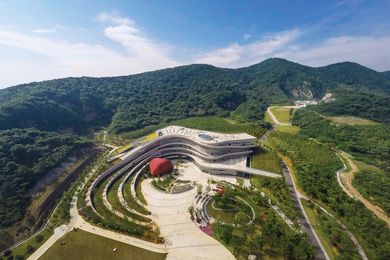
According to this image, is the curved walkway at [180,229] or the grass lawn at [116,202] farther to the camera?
the grass lawn at [116,202]

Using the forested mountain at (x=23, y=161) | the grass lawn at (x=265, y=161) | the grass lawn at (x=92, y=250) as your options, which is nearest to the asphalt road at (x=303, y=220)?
the grass lawn at (x=265, y=161)

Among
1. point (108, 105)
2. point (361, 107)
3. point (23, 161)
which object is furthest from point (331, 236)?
point (108, 105)

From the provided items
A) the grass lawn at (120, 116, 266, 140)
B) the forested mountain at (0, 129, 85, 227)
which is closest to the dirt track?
the grass lawn at (120, 116, 266, 140)

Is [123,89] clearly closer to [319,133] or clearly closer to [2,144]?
[2,144]

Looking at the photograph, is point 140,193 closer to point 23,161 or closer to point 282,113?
point 23,161

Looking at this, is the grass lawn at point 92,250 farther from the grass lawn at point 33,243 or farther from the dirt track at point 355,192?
the dirt track at point 355,192

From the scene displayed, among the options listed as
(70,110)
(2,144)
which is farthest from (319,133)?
(70,110)
